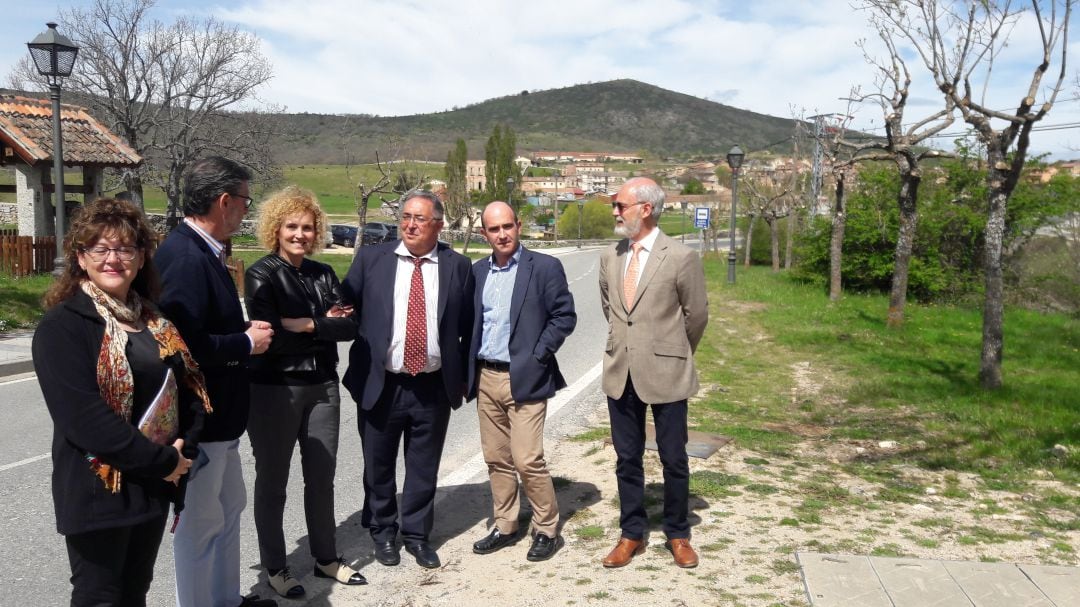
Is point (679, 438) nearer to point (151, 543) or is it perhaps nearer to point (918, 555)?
point (918, 555)

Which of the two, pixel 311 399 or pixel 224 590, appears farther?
pixel 311 399

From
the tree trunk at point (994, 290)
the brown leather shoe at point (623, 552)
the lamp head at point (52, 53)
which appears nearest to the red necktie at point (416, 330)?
the brown leather shoe at point (623, 552)

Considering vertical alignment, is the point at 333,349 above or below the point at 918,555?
above

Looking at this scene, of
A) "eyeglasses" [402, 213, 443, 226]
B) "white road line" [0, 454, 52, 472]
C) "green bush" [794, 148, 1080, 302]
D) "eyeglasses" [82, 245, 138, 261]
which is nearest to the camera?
"eyeglasses" [82, 245, 138, 261]

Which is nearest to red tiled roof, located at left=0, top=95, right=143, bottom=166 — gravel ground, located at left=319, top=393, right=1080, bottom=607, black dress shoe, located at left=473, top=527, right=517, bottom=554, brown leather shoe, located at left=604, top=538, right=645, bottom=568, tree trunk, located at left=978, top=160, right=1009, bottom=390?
gravel ground, located at left=319, top=393, right=1080, bottom=607

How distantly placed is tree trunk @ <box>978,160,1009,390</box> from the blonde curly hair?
8.34 meters

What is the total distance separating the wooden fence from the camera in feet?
60.0

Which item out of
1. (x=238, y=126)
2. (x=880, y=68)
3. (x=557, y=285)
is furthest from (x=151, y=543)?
(x=238, y=126)

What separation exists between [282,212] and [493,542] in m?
2.12

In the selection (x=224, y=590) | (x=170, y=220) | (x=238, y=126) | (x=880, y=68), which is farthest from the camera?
(x=238, y=126)

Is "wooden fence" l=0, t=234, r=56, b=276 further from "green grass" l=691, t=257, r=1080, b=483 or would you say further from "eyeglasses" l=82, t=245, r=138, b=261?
"eyeglasses" l=82, t=245, r=138, b=261

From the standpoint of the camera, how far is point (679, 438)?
452 centimetres

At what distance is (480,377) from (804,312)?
45.6ft

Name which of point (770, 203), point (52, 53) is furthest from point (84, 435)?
point (770, 203)
